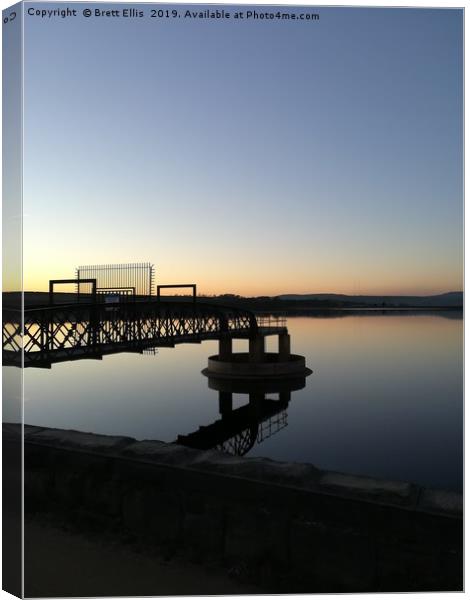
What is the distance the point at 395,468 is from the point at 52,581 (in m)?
21.2

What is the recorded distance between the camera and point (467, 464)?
4988mm

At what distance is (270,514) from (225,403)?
32351 mm

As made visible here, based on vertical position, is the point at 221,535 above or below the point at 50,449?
below

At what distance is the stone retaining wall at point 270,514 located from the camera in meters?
4.96

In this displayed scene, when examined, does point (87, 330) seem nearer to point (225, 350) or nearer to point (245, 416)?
point (245, 416)

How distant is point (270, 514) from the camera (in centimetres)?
542

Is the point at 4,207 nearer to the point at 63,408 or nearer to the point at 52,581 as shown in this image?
the point at 52,581

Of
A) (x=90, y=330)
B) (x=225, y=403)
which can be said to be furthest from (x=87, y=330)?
(x=225, y=403)

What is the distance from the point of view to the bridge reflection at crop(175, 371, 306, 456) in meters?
28.9

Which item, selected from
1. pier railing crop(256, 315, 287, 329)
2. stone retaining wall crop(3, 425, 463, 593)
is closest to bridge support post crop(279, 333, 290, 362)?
pier railing crop(256, 315, 287, 329)

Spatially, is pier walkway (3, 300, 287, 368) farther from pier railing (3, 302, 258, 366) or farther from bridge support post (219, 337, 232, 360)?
bridge support post (219, 337, 232, 360)

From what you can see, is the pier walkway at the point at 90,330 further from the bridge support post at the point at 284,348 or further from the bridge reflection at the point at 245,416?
the bridge support post at the point at 284,348

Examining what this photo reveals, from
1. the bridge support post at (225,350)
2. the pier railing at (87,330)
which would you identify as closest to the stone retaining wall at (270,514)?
the pier railing at (87,330)

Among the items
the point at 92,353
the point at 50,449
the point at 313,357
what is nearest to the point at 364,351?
the point at 313,357
